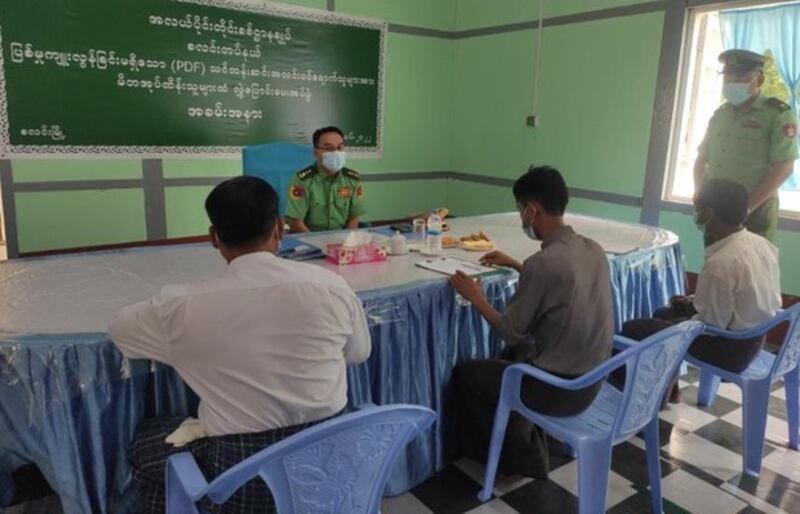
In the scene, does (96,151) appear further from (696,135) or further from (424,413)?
(696,135)

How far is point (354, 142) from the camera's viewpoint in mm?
4820

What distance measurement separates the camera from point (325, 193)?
3.02 metres

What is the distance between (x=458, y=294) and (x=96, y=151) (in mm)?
2864

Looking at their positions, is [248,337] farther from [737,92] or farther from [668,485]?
[737,92]

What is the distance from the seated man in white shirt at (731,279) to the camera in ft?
6.63

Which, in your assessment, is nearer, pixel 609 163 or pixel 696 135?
pixel 696 135

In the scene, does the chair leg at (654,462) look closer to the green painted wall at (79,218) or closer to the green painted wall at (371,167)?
the green painted wall at (371,167)

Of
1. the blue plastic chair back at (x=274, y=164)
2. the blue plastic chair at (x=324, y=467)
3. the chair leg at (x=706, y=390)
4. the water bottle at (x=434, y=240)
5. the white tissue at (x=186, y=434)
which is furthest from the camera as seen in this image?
the blue plastic chair back at (x=274, y=164)

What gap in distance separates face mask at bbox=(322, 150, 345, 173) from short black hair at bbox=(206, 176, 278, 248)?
5.61ft

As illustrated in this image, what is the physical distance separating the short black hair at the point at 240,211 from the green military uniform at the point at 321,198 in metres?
1.76

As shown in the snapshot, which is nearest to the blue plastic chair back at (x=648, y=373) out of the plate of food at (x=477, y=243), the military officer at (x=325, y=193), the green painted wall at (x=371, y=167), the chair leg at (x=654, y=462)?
the chair leg at (x=654, y=462)

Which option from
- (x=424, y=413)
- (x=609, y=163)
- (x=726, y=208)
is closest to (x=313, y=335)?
(x=424, y=413)

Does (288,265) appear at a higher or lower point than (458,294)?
higher

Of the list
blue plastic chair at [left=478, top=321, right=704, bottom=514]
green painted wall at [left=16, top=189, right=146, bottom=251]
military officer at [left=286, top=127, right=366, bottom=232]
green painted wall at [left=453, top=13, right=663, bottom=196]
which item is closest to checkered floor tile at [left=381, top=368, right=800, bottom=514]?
blue plastic chair at [left=478, top=321, right=704, bottom=514]
